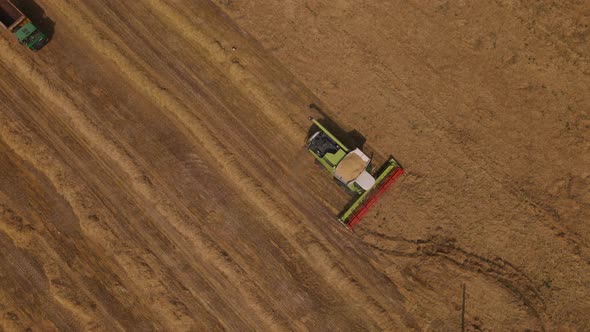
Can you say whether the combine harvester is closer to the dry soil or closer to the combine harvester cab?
the dry soil

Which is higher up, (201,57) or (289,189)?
(201,57)

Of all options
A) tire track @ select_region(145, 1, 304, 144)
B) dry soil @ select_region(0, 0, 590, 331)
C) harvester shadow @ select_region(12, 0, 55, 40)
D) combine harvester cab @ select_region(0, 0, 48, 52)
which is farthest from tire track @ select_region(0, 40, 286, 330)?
tire track @ select_region(145, 1, 304, 144)

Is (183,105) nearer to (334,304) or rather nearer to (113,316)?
(113,316)

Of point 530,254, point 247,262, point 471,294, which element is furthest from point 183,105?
point 530,254

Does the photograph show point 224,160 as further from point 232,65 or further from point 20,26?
point 20,26

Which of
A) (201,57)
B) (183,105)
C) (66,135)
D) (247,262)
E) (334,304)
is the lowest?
(66,135)

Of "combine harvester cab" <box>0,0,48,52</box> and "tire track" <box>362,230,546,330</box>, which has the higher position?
"tire track" <box>362,230,546,330</box>

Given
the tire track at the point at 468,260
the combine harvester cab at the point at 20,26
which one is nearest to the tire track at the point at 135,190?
the combine harvester cab at the point at 20,26
